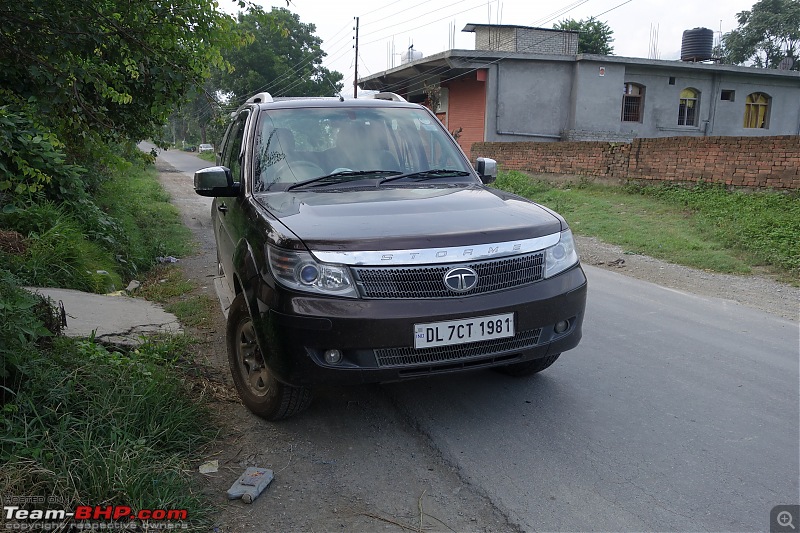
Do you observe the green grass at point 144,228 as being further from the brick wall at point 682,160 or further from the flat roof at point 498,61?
the flat roof at point 498,61

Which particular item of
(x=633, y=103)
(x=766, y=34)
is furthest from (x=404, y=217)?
(x=766, y=34)

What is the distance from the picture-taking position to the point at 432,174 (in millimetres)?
4441

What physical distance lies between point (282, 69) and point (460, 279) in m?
52.4

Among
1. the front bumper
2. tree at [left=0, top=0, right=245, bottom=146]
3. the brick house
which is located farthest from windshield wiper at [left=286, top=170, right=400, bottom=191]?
the brick house

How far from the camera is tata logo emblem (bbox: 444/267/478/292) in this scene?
3.17m

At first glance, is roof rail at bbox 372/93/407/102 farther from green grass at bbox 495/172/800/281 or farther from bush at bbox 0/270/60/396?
green grass at bbox 495/172/800/281

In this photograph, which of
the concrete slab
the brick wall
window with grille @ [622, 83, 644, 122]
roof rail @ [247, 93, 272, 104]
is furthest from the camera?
window with grille @ [622, 83, 644, 122]

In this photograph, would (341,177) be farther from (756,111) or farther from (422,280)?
(756,111)

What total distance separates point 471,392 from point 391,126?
6.67 feet

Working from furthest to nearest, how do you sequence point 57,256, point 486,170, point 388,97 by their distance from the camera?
point 57,256 → point 388,97 → point 486,170

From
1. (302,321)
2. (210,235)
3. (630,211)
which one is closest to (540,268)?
(302,321)

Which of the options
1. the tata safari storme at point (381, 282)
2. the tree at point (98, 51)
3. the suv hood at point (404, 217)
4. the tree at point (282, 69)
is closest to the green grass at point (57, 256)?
the tree at point (98, 51)

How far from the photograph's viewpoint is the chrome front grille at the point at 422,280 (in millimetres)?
3094

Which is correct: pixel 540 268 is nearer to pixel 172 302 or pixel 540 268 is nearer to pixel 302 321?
pixel 302 321
